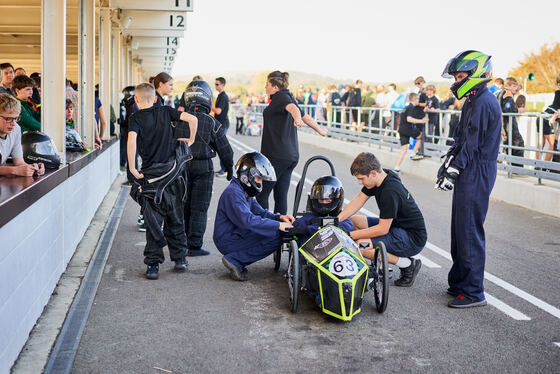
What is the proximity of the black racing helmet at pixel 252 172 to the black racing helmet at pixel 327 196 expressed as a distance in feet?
2.04

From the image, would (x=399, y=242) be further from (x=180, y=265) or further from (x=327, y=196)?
(x=180, y=265)

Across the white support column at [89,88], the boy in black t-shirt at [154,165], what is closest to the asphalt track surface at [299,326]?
the boy in black t-shirt at [154,165]

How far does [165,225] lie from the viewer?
7.75 meters

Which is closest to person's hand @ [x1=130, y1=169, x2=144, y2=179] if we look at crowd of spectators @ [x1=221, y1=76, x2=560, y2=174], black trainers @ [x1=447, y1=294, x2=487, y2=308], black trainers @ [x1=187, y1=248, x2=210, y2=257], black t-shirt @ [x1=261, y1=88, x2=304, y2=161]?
black trainers @ [x1=187, y1=248, x2=210, y2=257]

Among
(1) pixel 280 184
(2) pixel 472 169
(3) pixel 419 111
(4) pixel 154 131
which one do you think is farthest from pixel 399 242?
(3) pixel 419 111

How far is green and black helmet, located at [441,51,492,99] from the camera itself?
6.56m

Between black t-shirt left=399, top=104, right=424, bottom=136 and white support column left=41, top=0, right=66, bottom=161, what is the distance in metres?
11.0

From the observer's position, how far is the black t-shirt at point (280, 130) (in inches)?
346

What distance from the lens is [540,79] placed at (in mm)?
69312

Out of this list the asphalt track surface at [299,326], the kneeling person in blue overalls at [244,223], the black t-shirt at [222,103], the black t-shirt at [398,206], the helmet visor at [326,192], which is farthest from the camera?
the black t-shirt at [222,103]

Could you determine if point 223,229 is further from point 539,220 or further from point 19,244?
point 539,220

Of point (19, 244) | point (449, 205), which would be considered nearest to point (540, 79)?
point (449, 205)

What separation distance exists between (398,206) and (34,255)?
3.27m

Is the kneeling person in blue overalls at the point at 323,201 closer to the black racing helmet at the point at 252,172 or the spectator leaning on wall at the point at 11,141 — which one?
the black racing helmet at the point at 252,172
